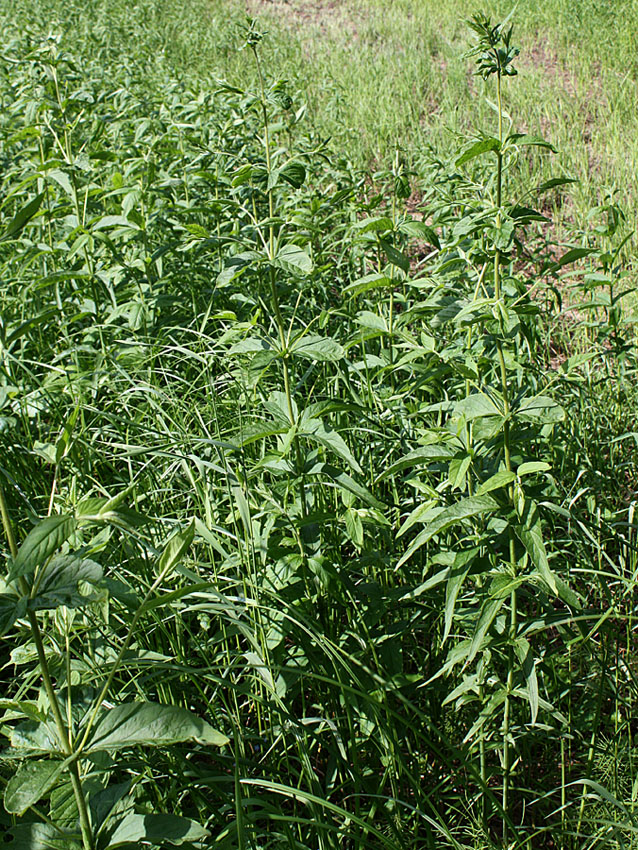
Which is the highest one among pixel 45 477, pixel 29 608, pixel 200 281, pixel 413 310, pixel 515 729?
pixel 413 310

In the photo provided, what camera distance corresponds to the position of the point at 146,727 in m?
1.00

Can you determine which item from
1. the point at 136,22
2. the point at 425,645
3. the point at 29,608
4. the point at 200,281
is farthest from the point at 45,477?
the point at 136,22

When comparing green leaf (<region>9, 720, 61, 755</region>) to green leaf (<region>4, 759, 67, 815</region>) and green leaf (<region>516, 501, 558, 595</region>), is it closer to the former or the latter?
green leaf (<region>4, 759, 67, 815</region>)

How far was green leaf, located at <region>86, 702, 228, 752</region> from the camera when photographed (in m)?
0.98

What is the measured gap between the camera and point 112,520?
3.26 feet

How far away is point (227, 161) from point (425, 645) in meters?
2.49

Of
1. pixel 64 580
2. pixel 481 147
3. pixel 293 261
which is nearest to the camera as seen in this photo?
pixel 64 580

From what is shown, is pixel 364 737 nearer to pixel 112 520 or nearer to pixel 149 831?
pixel 149 831

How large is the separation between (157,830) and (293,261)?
4.11 feet

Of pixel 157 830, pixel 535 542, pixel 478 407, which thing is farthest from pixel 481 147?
pixel 157 830

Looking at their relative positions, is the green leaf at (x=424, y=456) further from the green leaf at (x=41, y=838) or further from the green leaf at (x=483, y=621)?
the green leaf at (x=41, y=838)

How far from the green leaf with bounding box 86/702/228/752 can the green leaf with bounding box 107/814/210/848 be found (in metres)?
0.14

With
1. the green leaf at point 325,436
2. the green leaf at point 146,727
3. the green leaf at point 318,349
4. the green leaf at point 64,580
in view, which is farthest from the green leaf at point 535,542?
the green leaf at point 64,580

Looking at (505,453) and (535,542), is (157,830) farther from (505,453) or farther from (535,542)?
(505,453)
